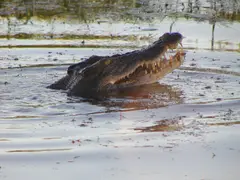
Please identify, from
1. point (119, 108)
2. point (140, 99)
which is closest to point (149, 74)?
point (140, 99)

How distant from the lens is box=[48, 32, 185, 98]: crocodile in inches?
367

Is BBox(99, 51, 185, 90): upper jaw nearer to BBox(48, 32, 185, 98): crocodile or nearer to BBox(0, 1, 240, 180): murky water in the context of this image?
BBox(48, 32, 185, 98): crocodile

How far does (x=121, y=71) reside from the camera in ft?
31.0

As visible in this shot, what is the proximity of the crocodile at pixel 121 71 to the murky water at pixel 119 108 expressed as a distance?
235 millimetres

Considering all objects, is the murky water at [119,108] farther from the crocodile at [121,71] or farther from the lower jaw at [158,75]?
the crocodile at [121,71]

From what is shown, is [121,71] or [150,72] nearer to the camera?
[121,71]

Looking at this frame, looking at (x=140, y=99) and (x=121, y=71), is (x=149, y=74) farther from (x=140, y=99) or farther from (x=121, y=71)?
(x=140, y=99)

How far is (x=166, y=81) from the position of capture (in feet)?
33.9

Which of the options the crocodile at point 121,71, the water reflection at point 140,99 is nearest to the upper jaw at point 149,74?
the crocodile at point 121,71

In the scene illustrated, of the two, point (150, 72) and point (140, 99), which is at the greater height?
point (150, 72)

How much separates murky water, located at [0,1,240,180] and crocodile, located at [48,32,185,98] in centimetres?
23

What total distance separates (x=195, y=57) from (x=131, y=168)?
644 cm

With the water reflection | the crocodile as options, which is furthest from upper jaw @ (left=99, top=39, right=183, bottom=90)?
the water reflection

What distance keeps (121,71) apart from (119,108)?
50.6 inches
